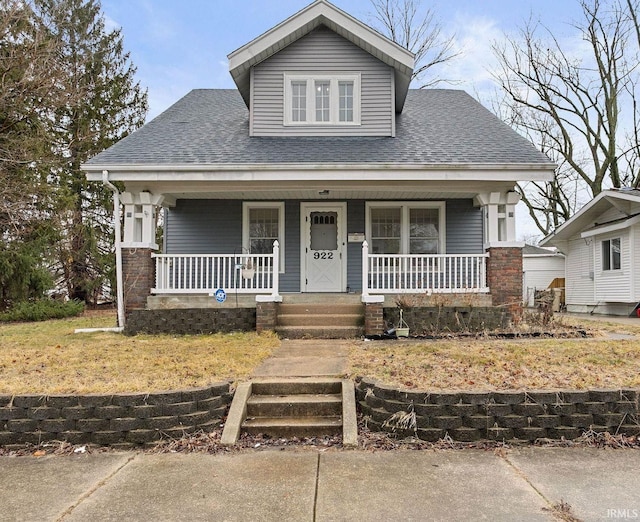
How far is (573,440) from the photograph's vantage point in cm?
414

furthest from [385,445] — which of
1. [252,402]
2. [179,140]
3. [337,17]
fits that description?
[337,17]

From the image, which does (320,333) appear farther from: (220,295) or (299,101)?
(299,101)

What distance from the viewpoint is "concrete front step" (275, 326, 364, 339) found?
861 centimetres

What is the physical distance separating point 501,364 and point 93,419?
14.2 ft

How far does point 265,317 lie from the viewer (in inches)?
345

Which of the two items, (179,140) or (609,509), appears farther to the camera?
(179,140)

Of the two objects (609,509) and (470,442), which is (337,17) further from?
(609,509)

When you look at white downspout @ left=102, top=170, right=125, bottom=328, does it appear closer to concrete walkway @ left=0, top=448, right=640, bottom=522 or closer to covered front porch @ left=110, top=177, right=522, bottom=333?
covered front porch @ left=110, top=177, right=522, bottom=333

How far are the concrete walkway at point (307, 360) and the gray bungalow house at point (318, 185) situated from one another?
1.18 metres

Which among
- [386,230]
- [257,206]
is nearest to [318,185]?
[257,206]

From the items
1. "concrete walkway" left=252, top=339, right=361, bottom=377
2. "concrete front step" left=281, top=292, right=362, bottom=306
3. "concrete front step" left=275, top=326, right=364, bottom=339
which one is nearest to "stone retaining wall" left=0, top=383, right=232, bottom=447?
"concrete walkway" left=252, top=339, right=361, bottom=377

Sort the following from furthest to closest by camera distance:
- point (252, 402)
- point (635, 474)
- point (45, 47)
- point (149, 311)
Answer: point (45, 47) < point (149, 311) < point (252, 402) < point (635, 474)

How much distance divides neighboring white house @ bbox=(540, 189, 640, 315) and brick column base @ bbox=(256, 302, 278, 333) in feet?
35.7

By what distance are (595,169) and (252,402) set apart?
26255 mm
